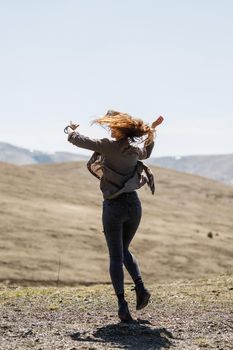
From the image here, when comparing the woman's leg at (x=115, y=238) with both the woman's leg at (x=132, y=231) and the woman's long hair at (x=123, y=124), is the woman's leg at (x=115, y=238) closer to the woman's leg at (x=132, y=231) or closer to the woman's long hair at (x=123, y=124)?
the woman's leg at (x=132, y=231)

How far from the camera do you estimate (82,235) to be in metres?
32.1

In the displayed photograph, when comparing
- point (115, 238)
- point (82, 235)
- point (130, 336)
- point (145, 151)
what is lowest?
point (82, 235)

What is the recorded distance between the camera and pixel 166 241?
1325 inches

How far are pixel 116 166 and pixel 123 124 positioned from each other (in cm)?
47

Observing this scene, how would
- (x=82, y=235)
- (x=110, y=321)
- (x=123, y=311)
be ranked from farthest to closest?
1. (x=82, y=235)
2. (x=110, y=321)
3. (x=123, y=311)

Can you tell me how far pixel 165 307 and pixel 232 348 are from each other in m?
2.32

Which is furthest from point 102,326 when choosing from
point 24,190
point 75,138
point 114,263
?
point 24,190

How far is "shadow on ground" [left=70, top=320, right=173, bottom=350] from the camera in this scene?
20.0 feet

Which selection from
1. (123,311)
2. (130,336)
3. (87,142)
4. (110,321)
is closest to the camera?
(130,336)

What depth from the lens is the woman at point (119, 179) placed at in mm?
6789

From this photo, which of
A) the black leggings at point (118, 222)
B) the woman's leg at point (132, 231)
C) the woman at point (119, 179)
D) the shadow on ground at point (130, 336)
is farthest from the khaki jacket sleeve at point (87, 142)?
the shadow on ground at point (130, 336)

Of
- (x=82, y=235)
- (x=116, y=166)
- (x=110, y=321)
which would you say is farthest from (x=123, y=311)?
(x=82, y=235)

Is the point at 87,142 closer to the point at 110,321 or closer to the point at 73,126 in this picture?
the point at 73,126

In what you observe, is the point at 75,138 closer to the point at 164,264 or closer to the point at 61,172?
the point at 164,264
